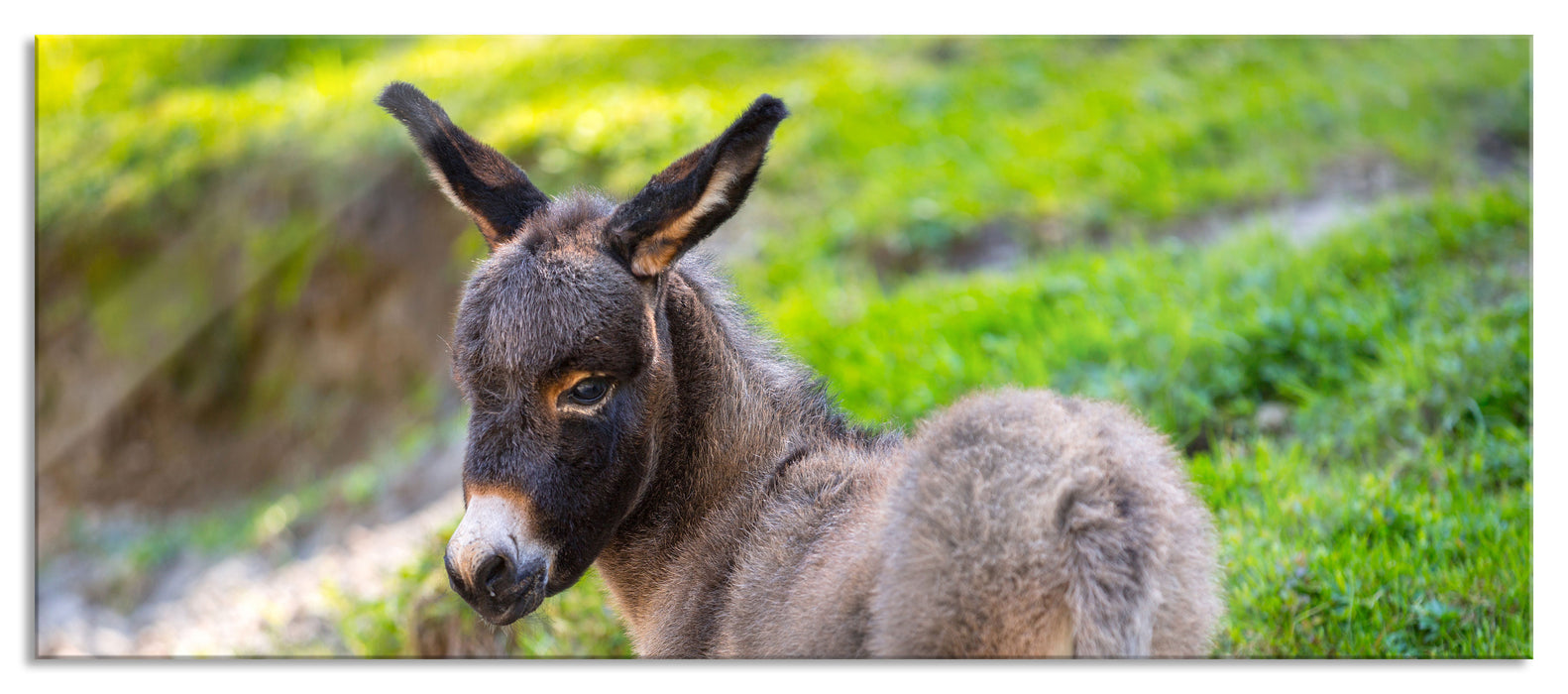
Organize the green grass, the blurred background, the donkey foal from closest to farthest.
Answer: the donkey foal
the green grass
the blurred background

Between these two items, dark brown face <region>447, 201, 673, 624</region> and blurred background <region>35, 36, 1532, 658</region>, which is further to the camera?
blurred background <region>35, 36, 1532, 658</region>

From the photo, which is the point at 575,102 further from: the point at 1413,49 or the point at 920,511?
the point at 920,511


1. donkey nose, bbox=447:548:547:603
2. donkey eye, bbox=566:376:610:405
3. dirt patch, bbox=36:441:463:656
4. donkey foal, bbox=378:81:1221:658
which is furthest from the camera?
dirt patch, bbox=36:441:463:656

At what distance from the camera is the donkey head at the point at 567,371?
1960mm

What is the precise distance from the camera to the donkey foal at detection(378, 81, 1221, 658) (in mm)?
1658

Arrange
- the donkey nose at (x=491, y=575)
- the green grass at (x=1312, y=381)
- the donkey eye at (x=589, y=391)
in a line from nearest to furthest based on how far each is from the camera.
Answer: the donkey nose at (x=491, y=575) < the donkey eye at (x=589, y=391) < the green grass at (x=1312, y=381)

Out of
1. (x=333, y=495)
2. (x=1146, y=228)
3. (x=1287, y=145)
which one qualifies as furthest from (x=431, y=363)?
(x=1287, y=145)

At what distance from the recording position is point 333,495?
6.09m

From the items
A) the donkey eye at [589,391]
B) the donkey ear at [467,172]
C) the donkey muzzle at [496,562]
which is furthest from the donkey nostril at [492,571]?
the donkey ear at [467,172]

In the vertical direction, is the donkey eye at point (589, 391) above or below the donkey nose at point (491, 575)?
above

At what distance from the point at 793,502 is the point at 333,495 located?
15.2 ft

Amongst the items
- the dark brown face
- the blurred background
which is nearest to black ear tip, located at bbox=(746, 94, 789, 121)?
the dark brown face

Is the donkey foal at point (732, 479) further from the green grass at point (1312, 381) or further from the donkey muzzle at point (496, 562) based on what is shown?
the green grass at point (1312, 381)

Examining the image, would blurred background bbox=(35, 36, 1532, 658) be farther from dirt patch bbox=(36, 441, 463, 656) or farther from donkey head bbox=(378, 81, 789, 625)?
donkey head bbox=(378, 81, 789, 625)
